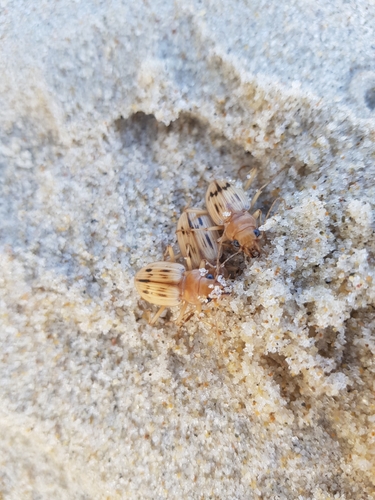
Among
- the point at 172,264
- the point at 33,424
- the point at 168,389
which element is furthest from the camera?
the point at 172,264

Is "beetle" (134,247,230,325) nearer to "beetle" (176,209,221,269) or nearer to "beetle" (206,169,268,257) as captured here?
"beetle" (176,209,221,269)

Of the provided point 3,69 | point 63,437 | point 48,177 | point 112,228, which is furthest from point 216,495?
point 3,69

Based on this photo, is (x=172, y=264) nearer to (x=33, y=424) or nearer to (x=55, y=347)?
(x=55, y=347)

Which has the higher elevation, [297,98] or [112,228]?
[297,98]

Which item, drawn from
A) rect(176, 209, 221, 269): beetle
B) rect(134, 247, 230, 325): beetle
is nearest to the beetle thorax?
rect(134, 247, 230, 325): beetle

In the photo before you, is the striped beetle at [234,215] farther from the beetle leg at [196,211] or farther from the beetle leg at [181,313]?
the beetle leg at [181,313]

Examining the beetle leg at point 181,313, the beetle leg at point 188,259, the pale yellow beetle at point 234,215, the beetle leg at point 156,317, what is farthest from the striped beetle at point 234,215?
the beetle leg at point 156,317
